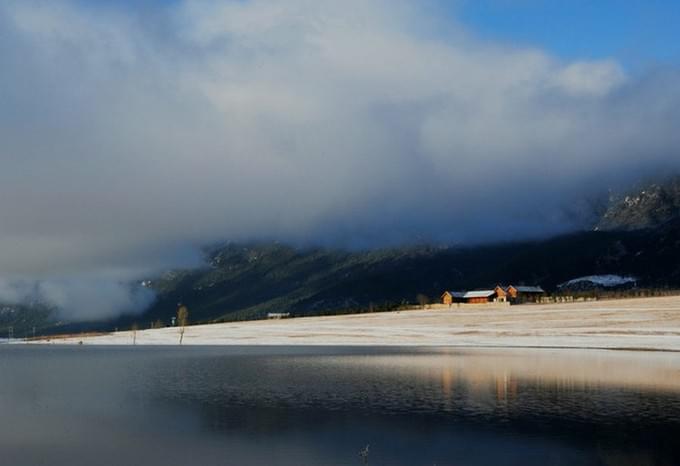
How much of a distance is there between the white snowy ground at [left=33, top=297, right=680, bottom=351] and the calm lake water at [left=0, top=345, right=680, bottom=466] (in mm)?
42264

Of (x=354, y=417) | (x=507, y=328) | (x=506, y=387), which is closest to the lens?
(x=354, y=417)

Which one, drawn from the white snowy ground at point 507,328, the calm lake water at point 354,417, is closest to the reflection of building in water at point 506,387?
the calm lake water at point 354,417

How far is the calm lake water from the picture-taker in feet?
129

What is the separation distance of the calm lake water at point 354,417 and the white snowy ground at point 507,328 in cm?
4226

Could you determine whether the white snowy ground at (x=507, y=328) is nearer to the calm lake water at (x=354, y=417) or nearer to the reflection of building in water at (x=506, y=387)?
the calm lake water at (x=354, y=417)

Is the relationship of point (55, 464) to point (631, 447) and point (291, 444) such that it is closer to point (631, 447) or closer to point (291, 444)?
point (291, 444)

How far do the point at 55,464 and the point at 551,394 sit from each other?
125 ft

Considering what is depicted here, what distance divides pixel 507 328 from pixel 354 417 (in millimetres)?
103559

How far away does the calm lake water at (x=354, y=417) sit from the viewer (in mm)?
39312

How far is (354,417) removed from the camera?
51.0m

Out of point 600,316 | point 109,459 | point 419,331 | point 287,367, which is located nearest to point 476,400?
point 109,459

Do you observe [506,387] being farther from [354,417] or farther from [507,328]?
[507,328]

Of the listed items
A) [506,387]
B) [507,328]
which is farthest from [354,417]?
[507,328]

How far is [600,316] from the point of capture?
472 ft
